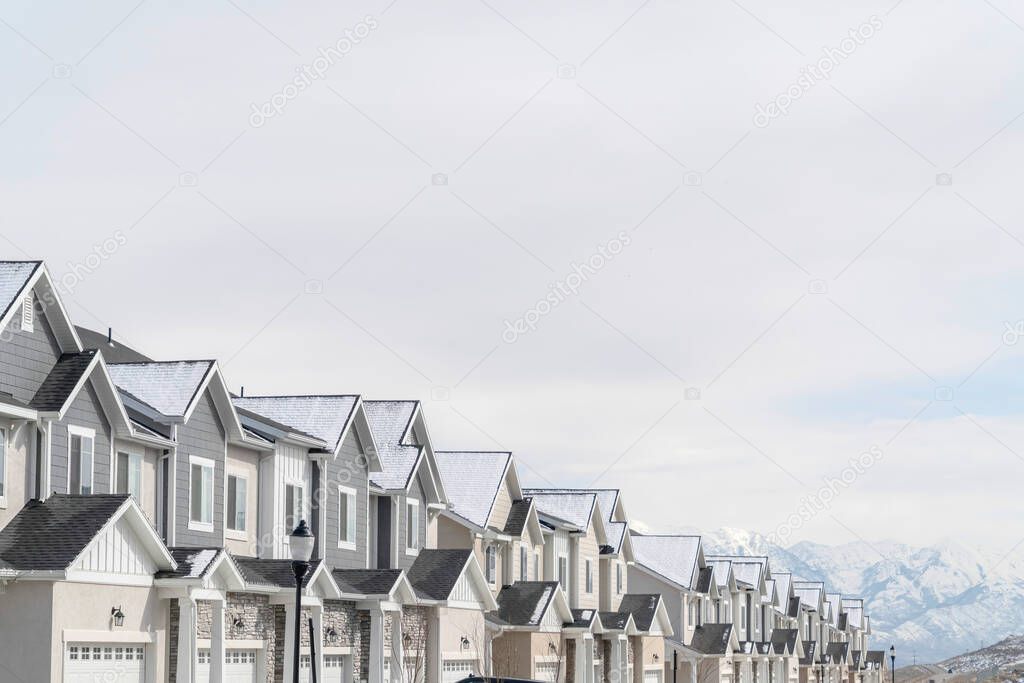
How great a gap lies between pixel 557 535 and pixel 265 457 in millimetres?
20211

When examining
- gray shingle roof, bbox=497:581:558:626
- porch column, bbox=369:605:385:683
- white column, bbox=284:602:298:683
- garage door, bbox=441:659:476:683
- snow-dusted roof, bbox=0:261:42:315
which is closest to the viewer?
snow-dusted roof, bbox=0:261:42:315

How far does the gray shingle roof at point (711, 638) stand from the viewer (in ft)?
222

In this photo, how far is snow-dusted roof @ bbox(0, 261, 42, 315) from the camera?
81.6 feet

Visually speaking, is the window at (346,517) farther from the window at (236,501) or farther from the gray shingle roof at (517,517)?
the gray shingle roof at (517,517)

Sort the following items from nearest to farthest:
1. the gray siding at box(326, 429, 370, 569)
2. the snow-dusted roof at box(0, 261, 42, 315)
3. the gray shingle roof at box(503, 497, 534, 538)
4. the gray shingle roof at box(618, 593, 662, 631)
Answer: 1. the snow-dusted roof at box(0, 261, 42, 315)
2. the gray siding at box(326, 429, 370, 569)
3. the gray shingle roof at box(503, 497, 534, 538)
4. the gray shingle roof at box(618, 593, 662, 631)

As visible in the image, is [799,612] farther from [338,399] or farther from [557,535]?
[338,399]

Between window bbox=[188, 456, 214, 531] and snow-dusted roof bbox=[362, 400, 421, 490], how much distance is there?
8.18 metres

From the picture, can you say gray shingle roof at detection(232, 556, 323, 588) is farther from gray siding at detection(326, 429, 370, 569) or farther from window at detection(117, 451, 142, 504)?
gray siding at detection(326, 429, 370, 569)

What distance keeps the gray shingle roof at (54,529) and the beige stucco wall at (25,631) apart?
0.39 m

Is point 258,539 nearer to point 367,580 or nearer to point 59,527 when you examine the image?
point 367,580

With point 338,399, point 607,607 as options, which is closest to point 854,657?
point 607,607

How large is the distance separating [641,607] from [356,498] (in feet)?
75.6

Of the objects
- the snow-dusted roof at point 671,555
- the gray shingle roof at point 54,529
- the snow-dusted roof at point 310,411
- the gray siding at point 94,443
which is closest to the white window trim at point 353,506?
the snow-dusted roof at point 310,411

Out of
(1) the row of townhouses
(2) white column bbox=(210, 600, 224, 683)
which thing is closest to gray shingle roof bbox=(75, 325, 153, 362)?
(1) the row of townhouses
